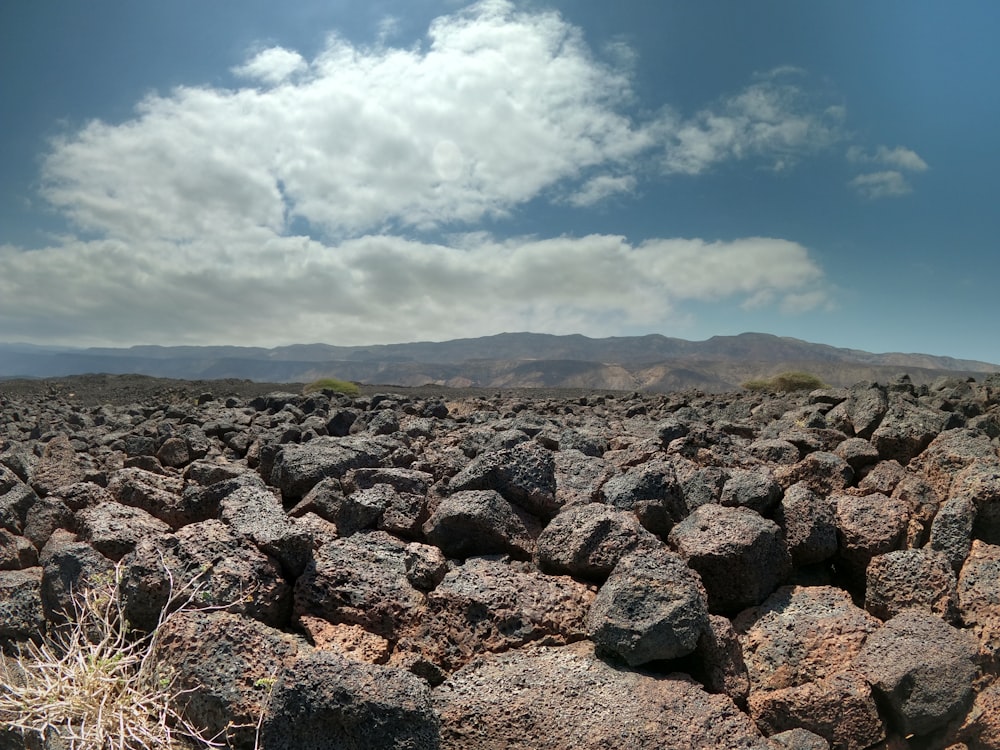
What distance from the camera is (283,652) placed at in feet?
13.5

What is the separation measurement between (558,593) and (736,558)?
4.39ft

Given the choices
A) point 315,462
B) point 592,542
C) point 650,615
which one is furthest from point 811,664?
point 315,462

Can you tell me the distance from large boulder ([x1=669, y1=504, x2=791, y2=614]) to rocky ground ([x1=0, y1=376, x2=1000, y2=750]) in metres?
0.02

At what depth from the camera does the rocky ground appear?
3.78 metres

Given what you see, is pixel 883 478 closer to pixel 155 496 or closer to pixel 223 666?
pixel 223 666

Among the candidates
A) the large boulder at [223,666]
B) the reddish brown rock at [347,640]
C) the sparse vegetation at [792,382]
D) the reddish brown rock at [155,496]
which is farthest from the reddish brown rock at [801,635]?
the sparse vegetation at [792,382]

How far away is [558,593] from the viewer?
15.4 feet

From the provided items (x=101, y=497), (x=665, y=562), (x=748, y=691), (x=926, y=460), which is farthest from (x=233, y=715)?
(x=926, y=460)

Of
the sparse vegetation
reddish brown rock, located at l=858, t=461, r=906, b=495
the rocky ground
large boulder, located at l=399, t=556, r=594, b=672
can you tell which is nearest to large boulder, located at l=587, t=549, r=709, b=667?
the rocky ground

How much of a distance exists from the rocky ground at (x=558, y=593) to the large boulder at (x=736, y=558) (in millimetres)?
20

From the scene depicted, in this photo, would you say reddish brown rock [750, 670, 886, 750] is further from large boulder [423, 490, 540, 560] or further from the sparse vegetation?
the sparse vegetation

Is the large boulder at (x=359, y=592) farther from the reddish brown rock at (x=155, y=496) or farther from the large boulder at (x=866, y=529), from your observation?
the large boulder at (x=866, y=529)

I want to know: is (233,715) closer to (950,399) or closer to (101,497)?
(101,497)

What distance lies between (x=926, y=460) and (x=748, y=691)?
379 centimetres
